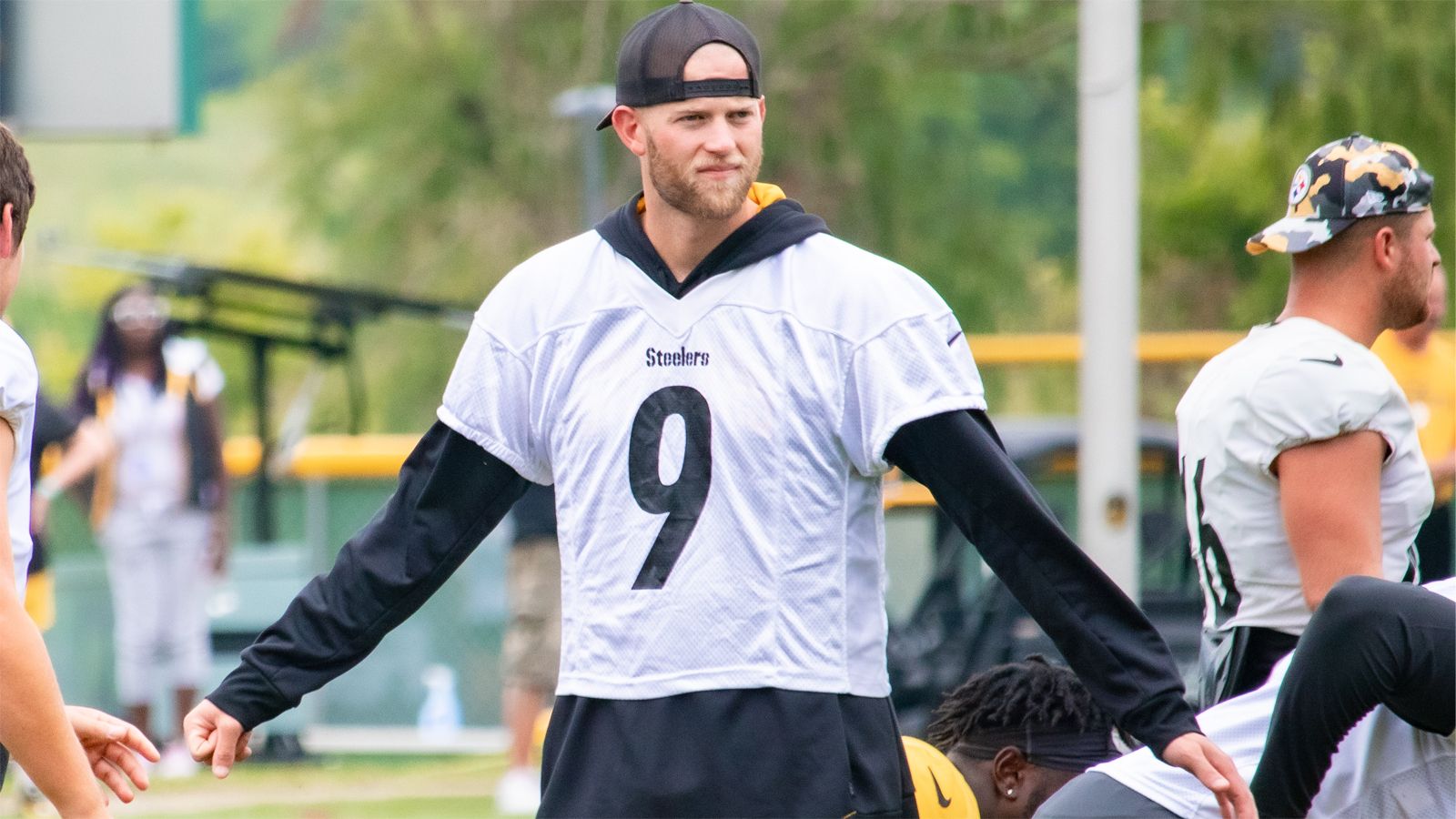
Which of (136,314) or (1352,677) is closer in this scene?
(1352,677)

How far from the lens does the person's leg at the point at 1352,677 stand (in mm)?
3193

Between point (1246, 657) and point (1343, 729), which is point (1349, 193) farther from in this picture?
point (1343, 729)

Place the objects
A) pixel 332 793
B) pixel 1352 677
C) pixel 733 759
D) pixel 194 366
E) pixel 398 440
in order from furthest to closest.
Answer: pixel 398 440
pixel 194 366
pixel 332 793
pixel 733 759
pixel 1352 677

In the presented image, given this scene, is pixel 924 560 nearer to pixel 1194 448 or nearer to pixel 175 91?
pixel 175 91

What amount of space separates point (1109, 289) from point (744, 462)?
10.9 feet

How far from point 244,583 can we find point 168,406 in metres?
1.42

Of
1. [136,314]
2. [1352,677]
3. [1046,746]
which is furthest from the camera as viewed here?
[136,314]

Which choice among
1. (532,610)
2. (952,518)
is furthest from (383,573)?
(532,610)

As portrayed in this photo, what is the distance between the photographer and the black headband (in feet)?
13.8

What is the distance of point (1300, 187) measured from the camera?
3852 mm

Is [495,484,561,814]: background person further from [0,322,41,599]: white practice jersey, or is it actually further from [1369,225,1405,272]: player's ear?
[1369,225,1405,272]: player's ear

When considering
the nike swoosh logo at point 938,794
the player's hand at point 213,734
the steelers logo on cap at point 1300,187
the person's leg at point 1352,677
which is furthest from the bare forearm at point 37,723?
the steelers logo on cap at point 1300,187

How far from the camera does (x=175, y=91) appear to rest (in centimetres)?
701

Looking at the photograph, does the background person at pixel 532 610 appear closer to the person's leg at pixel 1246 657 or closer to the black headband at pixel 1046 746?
the black headband at pixel 1046 746
